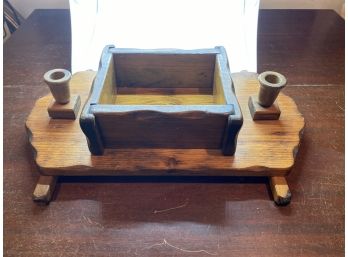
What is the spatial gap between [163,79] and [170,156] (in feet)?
0.69

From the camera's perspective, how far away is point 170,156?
59 centimetres

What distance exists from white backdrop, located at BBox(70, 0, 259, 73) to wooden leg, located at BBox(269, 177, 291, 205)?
425 millimetres

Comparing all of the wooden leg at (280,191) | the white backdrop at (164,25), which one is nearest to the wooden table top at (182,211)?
the wooden leg at (280,191)

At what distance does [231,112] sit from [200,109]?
5cm

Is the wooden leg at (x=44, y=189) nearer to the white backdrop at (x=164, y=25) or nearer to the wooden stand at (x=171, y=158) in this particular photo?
the wooden stand at (x=171, y=158)

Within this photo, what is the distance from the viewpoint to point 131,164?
1.91 feet

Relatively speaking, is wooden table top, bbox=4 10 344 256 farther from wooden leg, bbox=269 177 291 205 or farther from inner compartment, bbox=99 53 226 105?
inner compartment, bbox=99 53 226 105

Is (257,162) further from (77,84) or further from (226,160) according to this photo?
(77,84)

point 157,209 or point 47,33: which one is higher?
point 47,33

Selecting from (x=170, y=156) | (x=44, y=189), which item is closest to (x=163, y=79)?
(x=170, y=156)

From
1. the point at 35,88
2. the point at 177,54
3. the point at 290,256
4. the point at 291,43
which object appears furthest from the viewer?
the point at 291,43

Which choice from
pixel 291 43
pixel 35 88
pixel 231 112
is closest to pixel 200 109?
pixel 231 112

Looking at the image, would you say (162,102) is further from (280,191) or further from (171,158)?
(280,191)

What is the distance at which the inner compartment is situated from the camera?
27.3 inches
